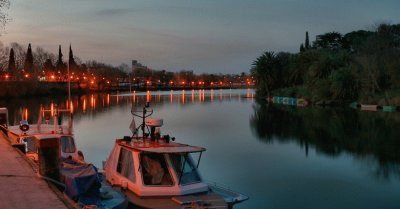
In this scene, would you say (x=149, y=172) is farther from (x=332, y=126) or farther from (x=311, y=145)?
(x=332, y=126)

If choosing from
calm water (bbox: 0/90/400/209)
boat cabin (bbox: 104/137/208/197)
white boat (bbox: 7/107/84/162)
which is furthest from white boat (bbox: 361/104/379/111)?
boat cabin (bbox: 104/137/208/197)

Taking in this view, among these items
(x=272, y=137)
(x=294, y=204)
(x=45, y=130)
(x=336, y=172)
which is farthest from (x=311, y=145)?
(x=45, y=130)

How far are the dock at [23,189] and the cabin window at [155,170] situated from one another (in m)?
2.78

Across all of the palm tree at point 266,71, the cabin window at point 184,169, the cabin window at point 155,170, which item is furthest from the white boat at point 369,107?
the cabin window at point 155,170

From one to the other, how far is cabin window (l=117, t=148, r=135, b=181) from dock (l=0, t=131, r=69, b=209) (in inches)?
101

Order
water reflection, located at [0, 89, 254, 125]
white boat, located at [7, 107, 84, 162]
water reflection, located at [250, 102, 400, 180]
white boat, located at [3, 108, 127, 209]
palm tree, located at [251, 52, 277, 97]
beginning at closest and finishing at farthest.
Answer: white boat, located at [3, 108, 127, 209]
white boat, located at [7, 107, 84, 162]
water reflection, located at [250, 102, 400, 180]
water reflection, located at [0, 89, 254, 125]
palm tree, located at [251, 52, 277, 97]

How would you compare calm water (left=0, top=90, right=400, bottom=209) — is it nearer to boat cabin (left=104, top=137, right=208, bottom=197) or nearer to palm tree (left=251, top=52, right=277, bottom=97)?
boat cabin (left=104, top=137, right=208, bottom=197)

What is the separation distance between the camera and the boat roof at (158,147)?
44.4ft

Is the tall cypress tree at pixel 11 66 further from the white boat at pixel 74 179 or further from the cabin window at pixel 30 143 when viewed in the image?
the white boat at pixel 74 179

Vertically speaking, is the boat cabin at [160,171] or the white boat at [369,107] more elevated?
the boat cabin at [160,171]

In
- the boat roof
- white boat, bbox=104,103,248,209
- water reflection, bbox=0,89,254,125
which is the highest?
the boat roof

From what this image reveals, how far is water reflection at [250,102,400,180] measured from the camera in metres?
29.4

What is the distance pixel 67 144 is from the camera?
19.4 m

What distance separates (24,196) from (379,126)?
42.1 m
